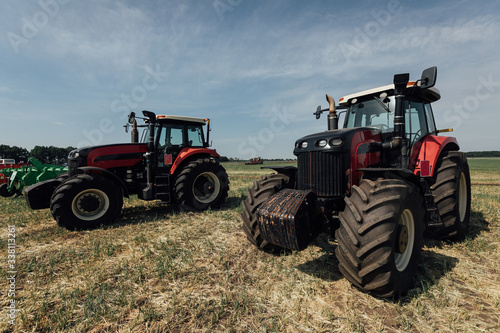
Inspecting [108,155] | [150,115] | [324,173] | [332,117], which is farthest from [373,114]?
[108,155]

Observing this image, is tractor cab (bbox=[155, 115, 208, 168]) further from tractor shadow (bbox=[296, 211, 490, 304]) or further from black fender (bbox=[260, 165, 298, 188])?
tractor shadow (bbox=[296, 211, 490, 304])

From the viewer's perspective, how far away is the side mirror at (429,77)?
3240 mm

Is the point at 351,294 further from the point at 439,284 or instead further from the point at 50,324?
the point at 50,324

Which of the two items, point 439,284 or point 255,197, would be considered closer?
point 439,284

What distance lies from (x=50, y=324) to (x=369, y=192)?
3.28 metres

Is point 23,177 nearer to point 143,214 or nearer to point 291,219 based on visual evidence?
point 143,214

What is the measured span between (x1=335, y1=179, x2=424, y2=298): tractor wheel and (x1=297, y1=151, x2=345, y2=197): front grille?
1.81 ft

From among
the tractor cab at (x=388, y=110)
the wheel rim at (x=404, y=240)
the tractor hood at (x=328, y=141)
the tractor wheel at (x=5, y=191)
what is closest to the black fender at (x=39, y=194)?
the tractor wheel at (x=5, y=191)

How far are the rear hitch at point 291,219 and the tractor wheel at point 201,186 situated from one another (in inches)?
160

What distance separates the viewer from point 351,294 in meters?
2.74

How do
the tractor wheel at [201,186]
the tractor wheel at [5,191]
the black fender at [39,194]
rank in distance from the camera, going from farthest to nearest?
the tractor wheel at [5,191] < the tractor wheel at [201,186] < the black fender at [39,194]

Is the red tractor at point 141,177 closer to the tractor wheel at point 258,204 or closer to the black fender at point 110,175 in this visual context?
the black fender at point 110,175

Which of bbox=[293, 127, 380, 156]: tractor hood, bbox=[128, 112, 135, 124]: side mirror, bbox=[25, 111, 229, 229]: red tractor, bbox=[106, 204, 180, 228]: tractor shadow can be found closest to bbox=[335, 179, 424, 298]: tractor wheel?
bbox=[293, 127, 380, 156]: tractor hood

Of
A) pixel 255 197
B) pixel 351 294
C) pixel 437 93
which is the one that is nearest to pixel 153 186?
pixel 255 197
